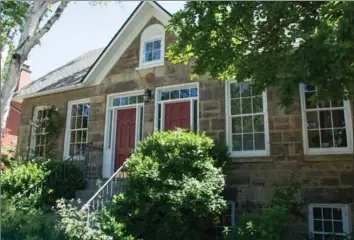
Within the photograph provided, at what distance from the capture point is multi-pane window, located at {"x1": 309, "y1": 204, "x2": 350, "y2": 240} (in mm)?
7262

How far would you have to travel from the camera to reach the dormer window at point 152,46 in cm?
1052

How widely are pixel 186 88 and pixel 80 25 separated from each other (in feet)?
17.9

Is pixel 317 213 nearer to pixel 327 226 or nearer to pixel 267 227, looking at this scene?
pixel 327 226

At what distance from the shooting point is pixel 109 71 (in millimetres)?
11344

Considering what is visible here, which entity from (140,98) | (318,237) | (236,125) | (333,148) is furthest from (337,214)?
(140,98)

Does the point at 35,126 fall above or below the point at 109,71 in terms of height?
below

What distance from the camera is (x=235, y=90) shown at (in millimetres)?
9086

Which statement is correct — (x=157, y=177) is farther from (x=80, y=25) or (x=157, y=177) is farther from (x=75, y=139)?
(x=75, y=139)

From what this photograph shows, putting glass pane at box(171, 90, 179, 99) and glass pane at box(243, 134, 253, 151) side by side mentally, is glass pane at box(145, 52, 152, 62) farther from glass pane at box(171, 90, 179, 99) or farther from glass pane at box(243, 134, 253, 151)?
glass pane at box(243, 134, 253, 151)

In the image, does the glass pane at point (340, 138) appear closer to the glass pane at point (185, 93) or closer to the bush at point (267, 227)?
the bush at point (267, 227)

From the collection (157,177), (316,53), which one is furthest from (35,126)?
(316,53)

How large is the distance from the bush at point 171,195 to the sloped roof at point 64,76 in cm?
606

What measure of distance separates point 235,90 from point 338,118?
2588mm

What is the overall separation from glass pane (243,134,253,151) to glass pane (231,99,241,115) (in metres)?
0.68
